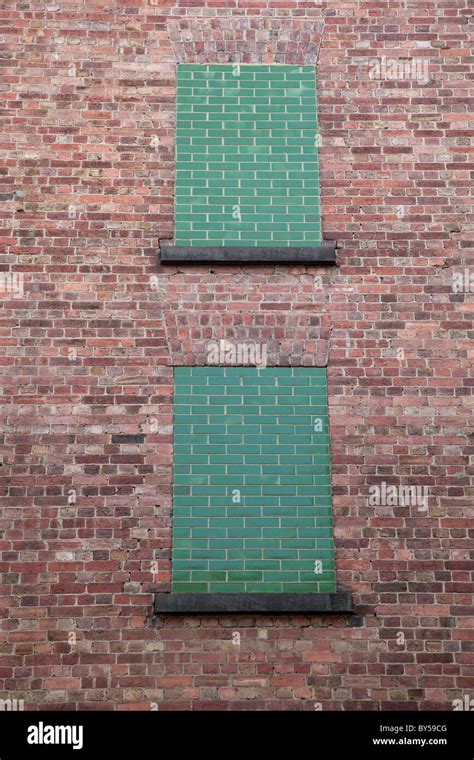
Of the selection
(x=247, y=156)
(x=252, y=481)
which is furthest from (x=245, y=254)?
(x=252, y=481)

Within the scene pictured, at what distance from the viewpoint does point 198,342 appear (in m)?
9.22

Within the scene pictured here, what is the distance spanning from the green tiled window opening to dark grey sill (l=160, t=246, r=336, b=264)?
3.51 feet

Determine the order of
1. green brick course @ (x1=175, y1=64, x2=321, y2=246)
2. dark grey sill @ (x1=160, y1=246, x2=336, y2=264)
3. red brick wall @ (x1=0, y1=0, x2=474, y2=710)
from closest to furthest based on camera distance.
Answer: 1. red brick wall @ (x1=0, y1=0, x2=474, y2=710)
2. dark grey sill @ (x1=160, y1=246, x2=336, y2=264)
3. green brick course @ (x1=175, y1=64, x2=321, y2=246)

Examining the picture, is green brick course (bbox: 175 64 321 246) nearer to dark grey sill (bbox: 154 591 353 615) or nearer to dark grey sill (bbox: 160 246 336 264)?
dark grey sill (bbox: 160 246 336 264)

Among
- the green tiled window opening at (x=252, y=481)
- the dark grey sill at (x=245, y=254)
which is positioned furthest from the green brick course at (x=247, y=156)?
the green tiled window opening at (x=252, y=481)

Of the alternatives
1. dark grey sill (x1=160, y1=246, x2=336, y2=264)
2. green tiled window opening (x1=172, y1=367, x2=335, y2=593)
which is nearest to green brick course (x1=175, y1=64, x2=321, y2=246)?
dark grey sill (x1=160, y1=246, x2=336, y2=264)

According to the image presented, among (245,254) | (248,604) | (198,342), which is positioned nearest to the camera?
(248,604)

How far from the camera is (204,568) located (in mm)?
8570


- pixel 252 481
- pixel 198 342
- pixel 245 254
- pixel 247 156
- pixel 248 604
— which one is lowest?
pixel 248 604

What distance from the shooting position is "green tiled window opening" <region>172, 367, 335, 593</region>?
28.1 feet

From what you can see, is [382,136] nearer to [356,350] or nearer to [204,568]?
[356,350]

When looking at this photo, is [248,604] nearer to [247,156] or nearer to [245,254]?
[245,254]

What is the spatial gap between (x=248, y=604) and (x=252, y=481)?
110 centimetres

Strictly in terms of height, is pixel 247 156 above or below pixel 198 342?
above
